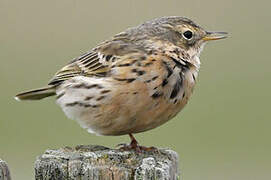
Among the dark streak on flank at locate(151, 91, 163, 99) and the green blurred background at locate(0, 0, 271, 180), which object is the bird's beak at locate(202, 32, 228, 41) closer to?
the dark streak on flank at locate(151, 91, 163, 99)

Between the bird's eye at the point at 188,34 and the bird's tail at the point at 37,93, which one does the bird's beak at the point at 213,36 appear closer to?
the bird's eye at the point at 188,34

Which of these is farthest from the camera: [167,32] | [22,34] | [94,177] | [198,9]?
[198,9]

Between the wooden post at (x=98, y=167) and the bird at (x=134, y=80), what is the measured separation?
1680mm

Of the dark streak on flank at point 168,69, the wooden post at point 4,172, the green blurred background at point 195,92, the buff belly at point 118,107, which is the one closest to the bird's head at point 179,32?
the dark streak on flank at point 168,69

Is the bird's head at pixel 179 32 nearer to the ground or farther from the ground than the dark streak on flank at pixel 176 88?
farther from the ground

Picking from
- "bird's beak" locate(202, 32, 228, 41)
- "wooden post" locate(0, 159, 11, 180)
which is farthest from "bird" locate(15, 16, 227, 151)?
"wooden post" locate(0, 159, 11, 180)

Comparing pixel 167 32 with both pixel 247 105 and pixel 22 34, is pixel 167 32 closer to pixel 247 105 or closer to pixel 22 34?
pixel 247 105

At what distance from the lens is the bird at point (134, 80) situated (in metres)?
8.05

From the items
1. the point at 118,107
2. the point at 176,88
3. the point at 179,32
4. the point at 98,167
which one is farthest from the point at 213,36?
the point at 98,167

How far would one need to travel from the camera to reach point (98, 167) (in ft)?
18.3

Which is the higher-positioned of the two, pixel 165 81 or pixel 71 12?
pixel 71 12

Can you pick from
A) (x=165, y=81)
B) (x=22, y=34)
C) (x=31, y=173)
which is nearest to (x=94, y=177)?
(x=165, y=81)

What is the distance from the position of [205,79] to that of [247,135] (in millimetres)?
2302

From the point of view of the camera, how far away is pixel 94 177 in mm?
5508
